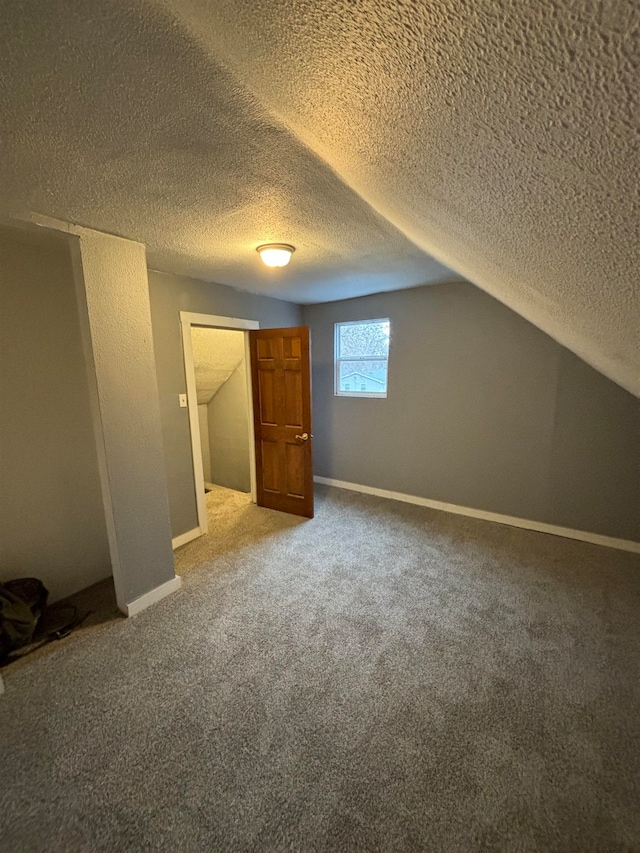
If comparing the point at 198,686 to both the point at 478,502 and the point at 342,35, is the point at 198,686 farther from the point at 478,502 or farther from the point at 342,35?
the point at 478,502

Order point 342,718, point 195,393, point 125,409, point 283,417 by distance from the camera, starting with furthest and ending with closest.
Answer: point 283,417
point 195,393
point 125,409
point 342,718

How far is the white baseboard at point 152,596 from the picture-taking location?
2162 millimetres

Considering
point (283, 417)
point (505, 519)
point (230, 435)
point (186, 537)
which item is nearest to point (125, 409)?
point (186, 537)

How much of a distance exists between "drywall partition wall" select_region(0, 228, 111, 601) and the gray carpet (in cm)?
64

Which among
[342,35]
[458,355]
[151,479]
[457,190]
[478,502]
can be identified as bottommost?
[478,502]

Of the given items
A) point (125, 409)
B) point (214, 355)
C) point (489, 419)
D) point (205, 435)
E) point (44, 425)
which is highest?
point (214, 355)

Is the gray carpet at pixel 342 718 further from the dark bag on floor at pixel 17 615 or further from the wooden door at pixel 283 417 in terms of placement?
the wooden door at pixel 283 417

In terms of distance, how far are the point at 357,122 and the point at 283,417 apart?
9.10 ft

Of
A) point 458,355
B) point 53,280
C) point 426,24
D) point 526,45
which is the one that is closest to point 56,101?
point 426,24

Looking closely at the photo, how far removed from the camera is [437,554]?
278 centimetres

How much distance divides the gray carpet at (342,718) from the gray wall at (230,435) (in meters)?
2.26

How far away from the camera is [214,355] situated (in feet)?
13.3

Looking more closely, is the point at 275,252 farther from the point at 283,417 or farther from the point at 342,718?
the point at 342,718

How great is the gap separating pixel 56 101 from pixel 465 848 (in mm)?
2587
